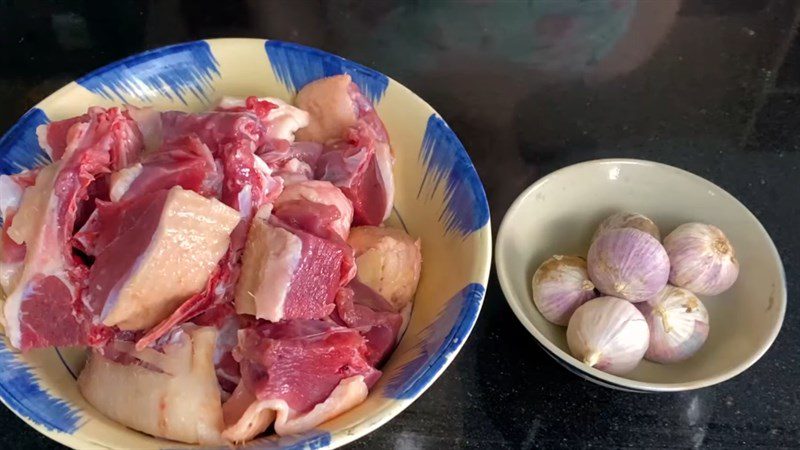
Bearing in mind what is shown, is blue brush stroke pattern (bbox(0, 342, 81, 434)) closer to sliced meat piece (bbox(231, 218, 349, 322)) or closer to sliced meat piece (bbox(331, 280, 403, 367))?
sliced meat piece (bbox(231, 218, 349, 322))

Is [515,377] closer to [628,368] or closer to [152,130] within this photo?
[628,368]

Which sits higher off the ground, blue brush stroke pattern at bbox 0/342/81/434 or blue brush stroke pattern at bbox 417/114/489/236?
blue brush stroke pattern at bbox 417/114/489/236

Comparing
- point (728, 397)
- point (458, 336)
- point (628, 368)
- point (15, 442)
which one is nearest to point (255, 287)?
point (458, 336)

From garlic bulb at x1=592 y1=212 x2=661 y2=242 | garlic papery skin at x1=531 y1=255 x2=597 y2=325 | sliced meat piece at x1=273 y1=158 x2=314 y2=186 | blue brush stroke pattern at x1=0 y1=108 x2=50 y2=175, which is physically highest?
blue brush stroke pattern at x1=0 y1=108 x2=50 y2=175

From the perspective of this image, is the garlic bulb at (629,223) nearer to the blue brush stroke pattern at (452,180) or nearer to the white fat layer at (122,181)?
the blue brush stroke pattern at (452,180)

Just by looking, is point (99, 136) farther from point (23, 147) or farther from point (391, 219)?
point (391, 219)

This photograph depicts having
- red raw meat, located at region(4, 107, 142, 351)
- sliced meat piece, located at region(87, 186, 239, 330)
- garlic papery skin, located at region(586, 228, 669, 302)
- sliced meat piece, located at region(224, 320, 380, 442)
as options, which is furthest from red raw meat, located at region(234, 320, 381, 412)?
garlic papery skin, located at region(586, 228, 669, 302)
